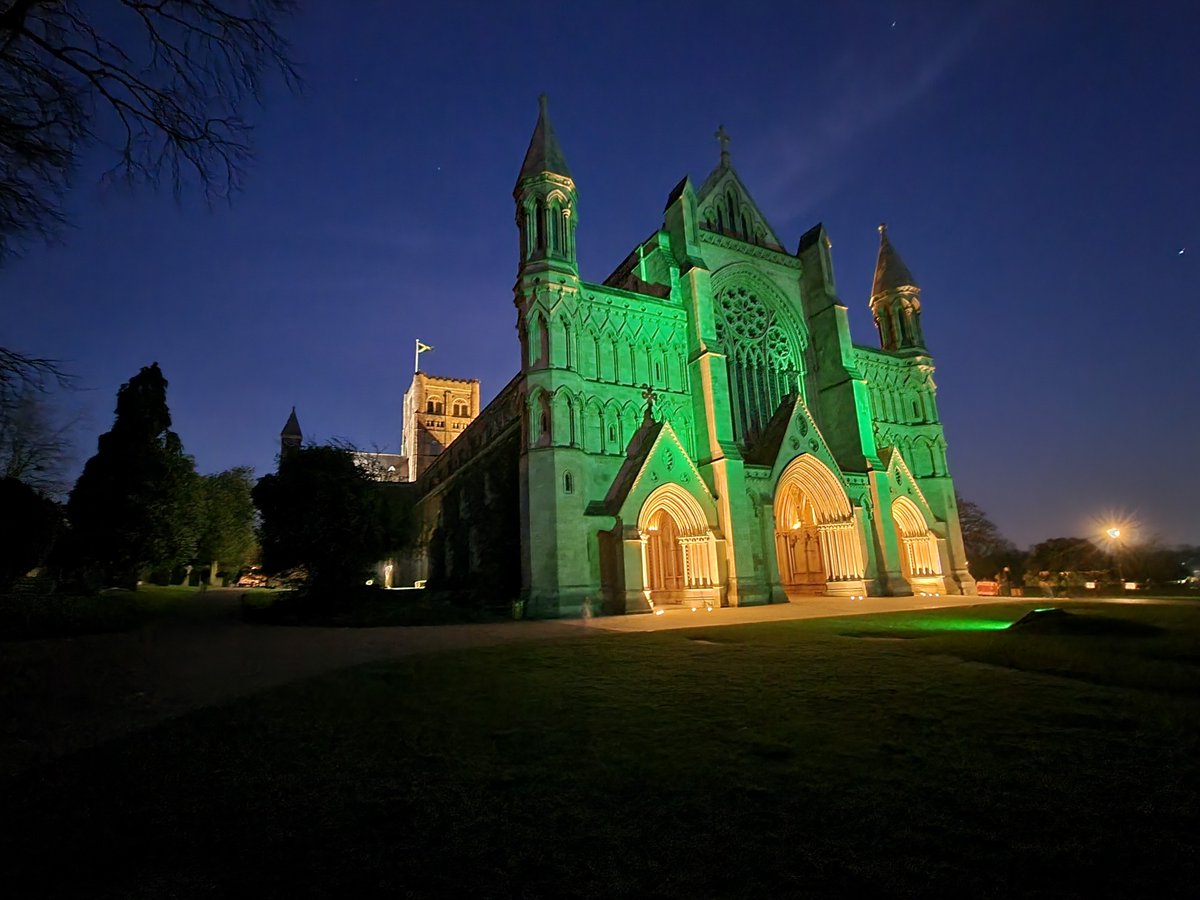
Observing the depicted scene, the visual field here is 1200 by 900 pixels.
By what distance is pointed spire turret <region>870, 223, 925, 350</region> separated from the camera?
3403 centimetres

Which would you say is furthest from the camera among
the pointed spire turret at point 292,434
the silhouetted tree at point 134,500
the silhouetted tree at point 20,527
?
the pointed spire turret at point 292,434

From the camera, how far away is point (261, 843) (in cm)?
291

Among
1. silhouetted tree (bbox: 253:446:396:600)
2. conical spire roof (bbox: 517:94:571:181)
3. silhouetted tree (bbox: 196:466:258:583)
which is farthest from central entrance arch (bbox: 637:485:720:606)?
silhouetted tree (bbox: 196:466:258:583)

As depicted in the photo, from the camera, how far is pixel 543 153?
25250mm

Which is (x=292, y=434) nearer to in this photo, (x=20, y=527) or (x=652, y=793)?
(x=20, y=527)

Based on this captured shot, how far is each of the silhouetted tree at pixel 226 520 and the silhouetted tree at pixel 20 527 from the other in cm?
1309

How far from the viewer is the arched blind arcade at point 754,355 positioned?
2877 cm

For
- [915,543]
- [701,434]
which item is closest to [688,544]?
[701,434]

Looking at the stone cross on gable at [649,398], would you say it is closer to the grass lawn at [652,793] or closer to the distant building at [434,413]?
the grass lawn at [652,793]

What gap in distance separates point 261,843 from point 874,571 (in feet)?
92.0

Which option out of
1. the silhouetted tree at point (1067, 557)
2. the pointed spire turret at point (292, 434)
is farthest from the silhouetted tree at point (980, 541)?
the pointed spire turret at point (292, 434)

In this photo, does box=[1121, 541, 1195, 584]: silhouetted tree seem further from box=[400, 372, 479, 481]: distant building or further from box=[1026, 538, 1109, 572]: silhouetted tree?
box=[400, 372, 479, 481]: distant building

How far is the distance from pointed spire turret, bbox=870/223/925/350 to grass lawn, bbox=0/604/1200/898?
3109cm

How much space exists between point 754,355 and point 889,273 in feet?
40.2
